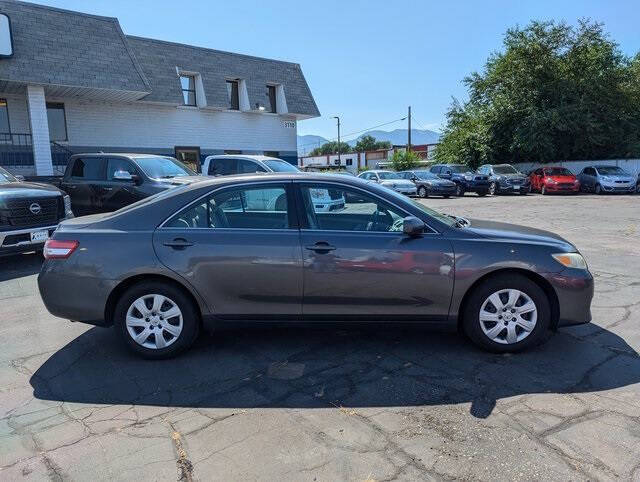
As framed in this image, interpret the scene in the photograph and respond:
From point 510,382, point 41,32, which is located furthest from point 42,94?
point 510,382

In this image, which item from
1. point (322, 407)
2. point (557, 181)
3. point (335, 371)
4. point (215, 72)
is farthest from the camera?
point (557, 181)

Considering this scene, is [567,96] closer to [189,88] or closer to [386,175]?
[386,175]

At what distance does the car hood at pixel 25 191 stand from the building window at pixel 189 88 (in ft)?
48.6

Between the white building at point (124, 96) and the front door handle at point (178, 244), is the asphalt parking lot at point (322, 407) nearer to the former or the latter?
the front door handle at point (178, 244)

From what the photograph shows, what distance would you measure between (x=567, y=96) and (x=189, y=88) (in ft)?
71.3

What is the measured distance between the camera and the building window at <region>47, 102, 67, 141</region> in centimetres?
1839

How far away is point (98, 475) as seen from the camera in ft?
8.68

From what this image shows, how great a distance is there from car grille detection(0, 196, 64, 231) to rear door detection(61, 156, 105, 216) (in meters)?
2.17

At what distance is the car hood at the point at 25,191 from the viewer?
7.47 metres

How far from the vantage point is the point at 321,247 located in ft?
13.0

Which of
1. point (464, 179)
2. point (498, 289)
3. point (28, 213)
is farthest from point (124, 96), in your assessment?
point (498, 289)

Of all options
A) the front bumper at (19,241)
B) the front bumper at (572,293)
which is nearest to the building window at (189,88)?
the front bumper at (19,241)

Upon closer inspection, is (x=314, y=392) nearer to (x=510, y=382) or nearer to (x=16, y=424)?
(x=510, y=382)

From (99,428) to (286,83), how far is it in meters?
24.1
